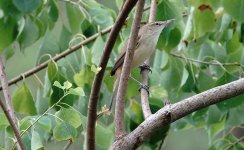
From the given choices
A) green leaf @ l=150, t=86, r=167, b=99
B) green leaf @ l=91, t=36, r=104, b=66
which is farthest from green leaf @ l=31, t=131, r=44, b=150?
green leaf @ l=150, t=86, r=167, b=99

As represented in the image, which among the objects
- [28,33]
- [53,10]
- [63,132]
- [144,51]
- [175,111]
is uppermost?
[53,10]

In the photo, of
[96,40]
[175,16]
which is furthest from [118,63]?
[175,16]

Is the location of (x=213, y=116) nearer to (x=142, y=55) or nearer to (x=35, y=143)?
(x=142, y=55)

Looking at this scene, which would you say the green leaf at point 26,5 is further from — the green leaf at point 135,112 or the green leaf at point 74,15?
the green leaf at point 135,112

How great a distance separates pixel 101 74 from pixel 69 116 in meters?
0.44

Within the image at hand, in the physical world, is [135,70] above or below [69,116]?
above

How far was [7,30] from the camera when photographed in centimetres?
343

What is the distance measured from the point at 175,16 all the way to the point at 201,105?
3.00 feet

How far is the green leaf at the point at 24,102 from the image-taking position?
3467 millimetres

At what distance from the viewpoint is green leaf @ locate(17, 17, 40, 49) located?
358 cm

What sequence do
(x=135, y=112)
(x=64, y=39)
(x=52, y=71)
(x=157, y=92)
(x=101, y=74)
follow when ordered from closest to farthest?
(x=101, y=74)
(x=52, y=71)
(x=157, y=92)
(x=135, y=112)
(x=64, y=39)

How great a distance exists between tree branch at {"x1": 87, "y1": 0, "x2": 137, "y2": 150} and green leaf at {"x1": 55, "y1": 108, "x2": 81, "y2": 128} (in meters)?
0.30

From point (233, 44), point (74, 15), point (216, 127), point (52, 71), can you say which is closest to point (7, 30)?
point (52, 71)

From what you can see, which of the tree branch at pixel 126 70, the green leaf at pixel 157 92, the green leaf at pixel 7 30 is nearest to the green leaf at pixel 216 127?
the green leaf at pixel 157 92
